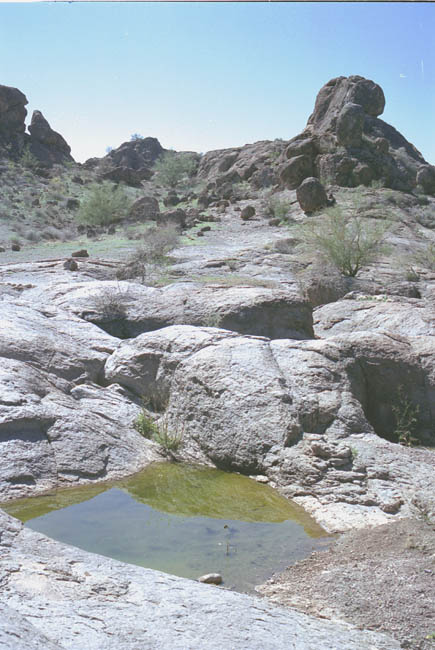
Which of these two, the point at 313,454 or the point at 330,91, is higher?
the point at 330,91

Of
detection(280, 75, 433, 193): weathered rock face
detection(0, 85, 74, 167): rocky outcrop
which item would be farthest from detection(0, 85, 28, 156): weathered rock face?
detection(280, 75, 433, 193): weathered rock face

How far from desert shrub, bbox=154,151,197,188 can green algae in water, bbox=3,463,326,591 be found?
4999cm

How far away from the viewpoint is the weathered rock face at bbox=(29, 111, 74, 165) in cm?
Result: 5031

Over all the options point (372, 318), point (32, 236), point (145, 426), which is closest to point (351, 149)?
point (32, 236)

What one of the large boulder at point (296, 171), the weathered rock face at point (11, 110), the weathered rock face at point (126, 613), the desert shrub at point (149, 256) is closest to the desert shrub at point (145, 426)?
the weathered rock face at point (126, 613)

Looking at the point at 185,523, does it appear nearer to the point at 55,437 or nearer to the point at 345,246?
the point at 55,437

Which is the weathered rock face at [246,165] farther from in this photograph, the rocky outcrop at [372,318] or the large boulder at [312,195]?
the rocky outcrop at [372,318]

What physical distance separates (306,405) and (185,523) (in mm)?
2167

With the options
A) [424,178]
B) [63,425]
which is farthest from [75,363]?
[424,178]

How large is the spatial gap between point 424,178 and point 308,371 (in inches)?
1152

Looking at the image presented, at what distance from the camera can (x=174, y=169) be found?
2140 inches

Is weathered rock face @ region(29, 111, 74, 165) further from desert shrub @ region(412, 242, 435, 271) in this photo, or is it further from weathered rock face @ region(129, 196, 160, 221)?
desert shrub @ region(412, 242, 435, 271)

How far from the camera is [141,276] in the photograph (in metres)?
13.4

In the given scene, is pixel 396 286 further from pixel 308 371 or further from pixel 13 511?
pixel 13 511
